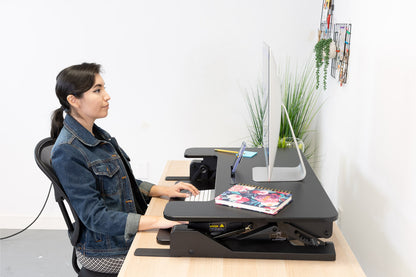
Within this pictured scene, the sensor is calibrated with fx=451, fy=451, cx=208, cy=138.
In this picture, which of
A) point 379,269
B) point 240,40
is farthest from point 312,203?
point 240,40

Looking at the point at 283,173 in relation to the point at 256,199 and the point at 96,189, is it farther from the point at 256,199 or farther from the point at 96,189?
the point at 96,189

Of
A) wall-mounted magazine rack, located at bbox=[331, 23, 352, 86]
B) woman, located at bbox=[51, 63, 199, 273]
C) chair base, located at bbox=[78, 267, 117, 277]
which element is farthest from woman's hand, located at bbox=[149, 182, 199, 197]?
wall-mounted magazine rack, located at bbox=[331, 23, 352, 86]

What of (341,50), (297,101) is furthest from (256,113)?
(341,50)

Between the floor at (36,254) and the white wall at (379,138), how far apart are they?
1770 mm

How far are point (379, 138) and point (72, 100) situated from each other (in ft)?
3.77

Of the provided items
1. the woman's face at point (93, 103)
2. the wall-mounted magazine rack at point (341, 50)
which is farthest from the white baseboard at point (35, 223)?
the wall-mounted magazine rack at point (341, 50)

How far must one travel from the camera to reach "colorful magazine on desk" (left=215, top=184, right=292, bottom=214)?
4.42ft

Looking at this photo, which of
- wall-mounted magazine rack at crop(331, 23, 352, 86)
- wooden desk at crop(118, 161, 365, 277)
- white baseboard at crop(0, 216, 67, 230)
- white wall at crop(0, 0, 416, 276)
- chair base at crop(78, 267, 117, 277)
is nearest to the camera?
wooden desk at crop(118, 161, 365, 277)

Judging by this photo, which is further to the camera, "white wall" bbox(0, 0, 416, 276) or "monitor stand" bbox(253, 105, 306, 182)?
"white wall" bbox(0, 0, 416, 276)

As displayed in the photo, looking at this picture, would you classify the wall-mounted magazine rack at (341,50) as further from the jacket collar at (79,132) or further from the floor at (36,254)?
the floor at (36,254)

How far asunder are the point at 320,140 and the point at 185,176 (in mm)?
1063

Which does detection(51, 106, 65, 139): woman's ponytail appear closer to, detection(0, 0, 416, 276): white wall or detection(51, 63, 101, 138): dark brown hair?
detection(51, 63, 101, 138): dark brown hair

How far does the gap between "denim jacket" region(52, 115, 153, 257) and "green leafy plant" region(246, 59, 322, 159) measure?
4.21 ft

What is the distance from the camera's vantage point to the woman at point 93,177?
5.18 feet
